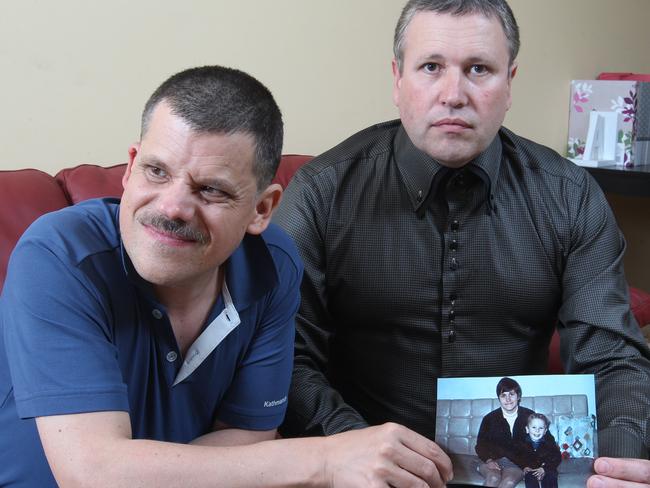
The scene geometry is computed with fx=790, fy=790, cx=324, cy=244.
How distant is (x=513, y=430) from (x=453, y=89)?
60 cm

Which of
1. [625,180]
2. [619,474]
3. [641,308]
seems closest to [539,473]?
[619,474]

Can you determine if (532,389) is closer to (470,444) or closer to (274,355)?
(470,444)

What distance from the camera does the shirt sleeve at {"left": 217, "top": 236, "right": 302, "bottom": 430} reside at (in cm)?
123

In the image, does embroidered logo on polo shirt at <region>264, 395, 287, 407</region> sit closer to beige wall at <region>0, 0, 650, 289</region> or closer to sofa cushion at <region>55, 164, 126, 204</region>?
sofa cushion at <region>55, 164, 126, 204</region>

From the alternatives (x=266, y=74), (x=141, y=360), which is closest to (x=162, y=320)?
(x=141, y=360)

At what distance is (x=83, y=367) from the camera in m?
0.96

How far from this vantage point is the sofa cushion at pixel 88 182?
1680 mm

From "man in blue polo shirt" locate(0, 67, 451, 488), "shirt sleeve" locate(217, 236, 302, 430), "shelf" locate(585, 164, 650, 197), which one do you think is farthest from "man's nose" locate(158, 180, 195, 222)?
"shelf" locate(585, 164, 650, 197)

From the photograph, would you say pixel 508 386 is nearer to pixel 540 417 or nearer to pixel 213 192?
pixel 540 417

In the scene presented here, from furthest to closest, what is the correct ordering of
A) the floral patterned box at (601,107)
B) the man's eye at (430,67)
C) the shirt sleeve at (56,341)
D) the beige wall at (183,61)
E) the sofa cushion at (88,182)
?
1. the floral patterned box at (601,107)
2. the beige wall at (183,61)
3. the sofa cushion at (88,182)
4. the man's eye at (430,67)
5. the shirt sleeve at (56,341)

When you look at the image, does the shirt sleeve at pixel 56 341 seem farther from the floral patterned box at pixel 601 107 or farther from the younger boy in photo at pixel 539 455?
the floral patterned box at pixel 601 107

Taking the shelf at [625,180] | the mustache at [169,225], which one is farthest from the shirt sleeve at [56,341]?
the shelf at [625,180]

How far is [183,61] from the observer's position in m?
2.03

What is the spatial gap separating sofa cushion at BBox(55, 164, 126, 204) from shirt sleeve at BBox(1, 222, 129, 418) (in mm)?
682
